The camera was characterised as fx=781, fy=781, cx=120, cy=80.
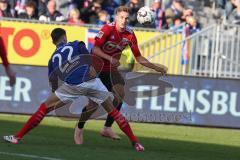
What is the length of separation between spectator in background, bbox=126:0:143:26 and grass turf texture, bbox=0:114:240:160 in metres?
5.96

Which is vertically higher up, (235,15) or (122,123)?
(235,15)

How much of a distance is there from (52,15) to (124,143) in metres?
10.0

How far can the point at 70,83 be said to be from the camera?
11.7 meters

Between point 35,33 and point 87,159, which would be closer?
point 87,159

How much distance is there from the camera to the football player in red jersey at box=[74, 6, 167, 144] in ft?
40.3

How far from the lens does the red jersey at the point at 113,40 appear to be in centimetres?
1246

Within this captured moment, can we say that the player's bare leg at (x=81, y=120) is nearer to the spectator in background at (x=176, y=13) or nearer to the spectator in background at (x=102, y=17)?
the spectator in background at (x=102, y=17)

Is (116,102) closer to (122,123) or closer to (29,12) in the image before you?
(122,123)

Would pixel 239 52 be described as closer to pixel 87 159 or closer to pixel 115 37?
pixel 115 37

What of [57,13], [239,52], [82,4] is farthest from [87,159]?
[82,4]

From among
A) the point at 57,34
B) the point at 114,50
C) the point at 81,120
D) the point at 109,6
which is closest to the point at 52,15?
the point at 109,6

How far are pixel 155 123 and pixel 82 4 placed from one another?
7.23 metres

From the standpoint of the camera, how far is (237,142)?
47.9 ft

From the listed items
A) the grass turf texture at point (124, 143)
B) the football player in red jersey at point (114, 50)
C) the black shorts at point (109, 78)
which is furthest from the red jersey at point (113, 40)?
the grass turf texture at point (124, 143)
